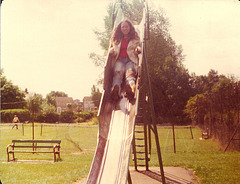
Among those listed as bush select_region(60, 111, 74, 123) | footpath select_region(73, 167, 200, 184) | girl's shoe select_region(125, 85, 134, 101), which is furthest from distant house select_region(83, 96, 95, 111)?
girl's shoe select_region(125, 85, 134, 101)

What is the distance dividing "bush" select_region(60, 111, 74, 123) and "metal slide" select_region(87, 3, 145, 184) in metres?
13.7

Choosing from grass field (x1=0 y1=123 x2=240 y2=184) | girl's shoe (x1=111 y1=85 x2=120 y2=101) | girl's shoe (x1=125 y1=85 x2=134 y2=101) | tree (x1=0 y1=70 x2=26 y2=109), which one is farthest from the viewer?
tree (x1=0 y1=70 x2=26 y2=109)

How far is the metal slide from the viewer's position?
4289mm

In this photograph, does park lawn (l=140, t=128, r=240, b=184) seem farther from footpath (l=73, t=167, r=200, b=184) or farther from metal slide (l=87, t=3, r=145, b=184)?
metal slide (l=87, t=3, r=145, b=184)

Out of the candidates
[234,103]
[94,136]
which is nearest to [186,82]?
[94,136]

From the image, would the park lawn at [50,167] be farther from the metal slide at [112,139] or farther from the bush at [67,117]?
the bush at [67,117]

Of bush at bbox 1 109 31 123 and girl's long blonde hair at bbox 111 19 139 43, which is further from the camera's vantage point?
bush at bbox 1 109 31 123

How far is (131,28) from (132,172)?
3812 millimetres

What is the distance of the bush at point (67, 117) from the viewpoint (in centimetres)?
1855

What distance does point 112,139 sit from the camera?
480cm

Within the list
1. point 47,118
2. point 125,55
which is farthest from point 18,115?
point 125,55

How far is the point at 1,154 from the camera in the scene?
10.8 metres

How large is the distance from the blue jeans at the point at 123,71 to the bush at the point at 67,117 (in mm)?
13711

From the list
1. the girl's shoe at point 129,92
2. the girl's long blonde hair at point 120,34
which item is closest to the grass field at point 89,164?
the girl's shoe at point 129,92
